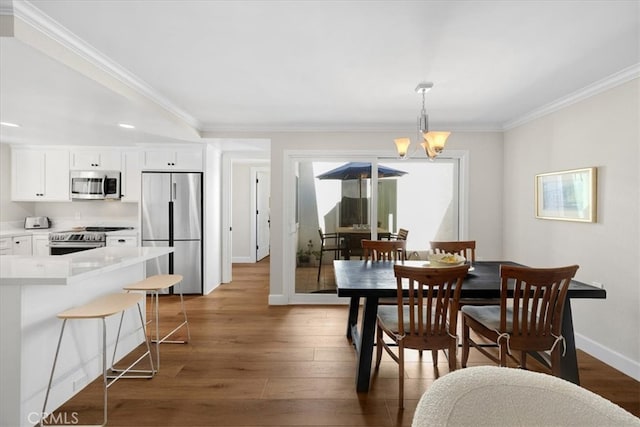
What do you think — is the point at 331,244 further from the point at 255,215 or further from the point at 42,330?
the point at 255,215

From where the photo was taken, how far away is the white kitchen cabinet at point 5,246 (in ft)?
14.9

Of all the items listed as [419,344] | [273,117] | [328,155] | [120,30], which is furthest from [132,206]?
[419,344]

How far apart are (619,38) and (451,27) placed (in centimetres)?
119

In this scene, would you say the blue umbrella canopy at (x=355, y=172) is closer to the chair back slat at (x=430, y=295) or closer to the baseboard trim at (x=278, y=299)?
the baseboard trim at (x=278, y=299)

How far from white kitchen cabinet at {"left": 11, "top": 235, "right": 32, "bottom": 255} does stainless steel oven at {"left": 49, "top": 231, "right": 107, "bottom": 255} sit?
34 centimetres

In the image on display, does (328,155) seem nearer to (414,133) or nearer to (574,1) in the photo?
(414,133)

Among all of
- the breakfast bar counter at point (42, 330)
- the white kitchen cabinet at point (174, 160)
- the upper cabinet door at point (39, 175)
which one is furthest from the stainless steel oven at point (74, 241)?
the breakfast bar counter at point (42, 330)

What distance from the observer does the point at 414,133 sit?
4.62m

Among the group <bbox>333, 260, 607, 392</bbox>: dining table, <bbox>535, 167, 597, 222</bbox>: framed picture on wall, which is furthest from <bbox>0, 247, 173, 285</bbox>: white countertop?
<bbox>535, 167, 597, 222</bbox>: framed picture on wall

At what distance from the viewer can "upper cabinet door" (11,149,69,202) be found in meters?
5.14

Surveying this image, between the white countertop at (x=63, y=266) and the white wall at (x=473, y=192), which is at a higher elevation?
the white wall at (x=473, y=192)

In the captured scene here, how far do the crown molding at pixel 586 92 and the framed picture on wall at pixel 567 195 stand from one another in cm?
70

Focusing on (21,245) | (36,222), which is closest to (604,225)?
(21,245)

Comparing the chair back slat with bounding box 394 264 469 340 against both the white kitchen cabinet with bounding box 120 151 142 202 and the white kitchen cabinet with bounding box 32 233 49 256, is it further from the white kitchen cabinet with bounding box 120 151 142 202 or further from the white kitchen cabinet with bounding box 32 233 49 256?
the white kitchen cabinet with bounding box 32 233 49 256
